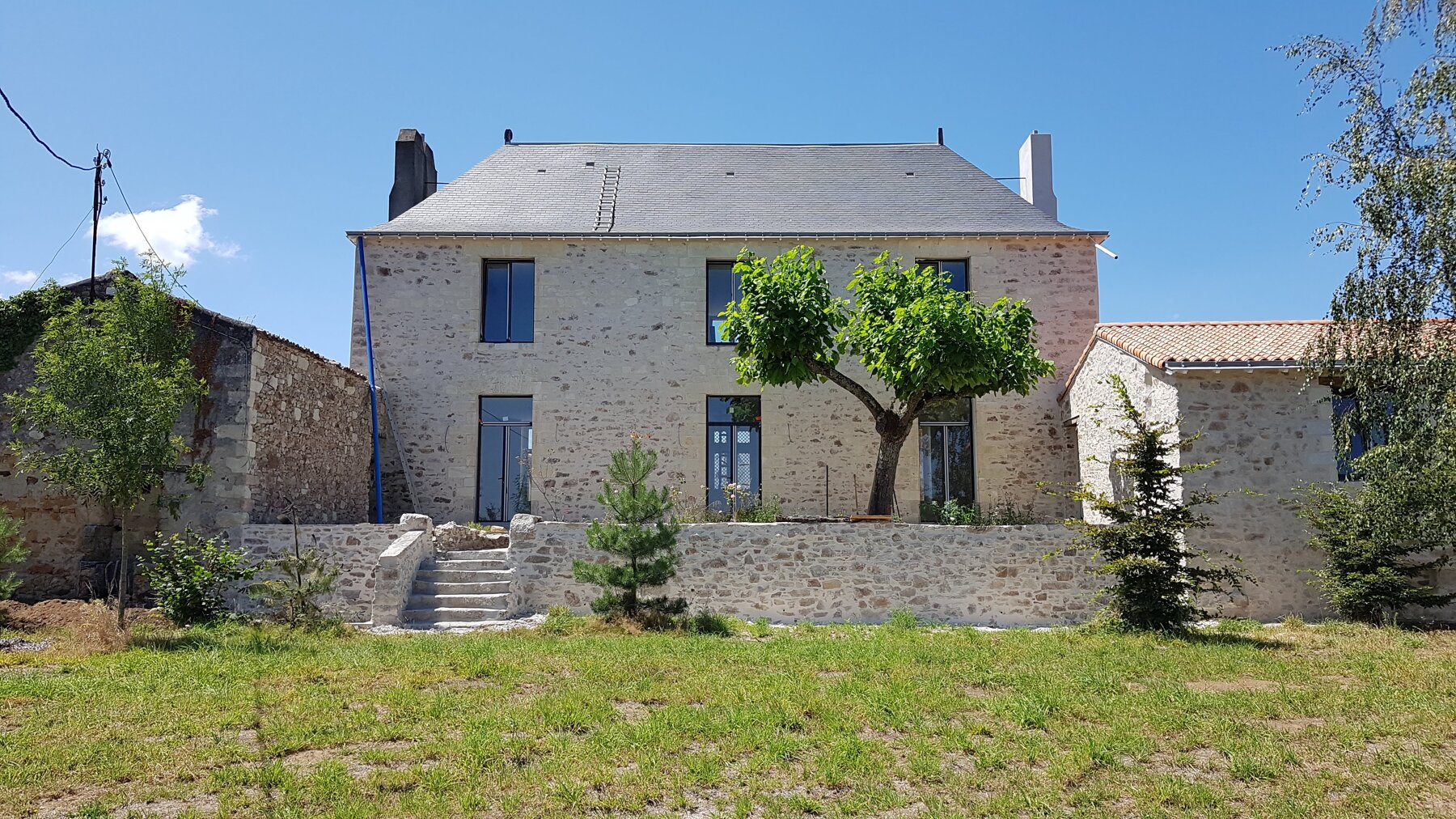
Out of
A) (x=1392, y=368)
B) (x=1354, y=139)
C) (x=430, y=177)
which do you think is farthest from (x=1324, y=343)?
(x=430, y=177)

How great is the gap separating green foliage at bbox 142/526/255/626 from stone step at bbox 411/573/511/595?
6.38ft

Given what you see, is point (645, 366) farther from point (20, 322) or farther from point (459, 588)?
point (20, 322)

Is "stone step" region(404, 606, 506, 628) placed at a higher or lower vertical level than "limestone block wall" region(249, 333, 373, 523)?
lower

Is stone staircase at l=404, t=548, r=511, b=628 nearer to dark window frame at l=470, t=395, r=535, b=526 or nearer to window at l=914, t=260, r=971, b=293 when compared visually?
dark window frame at l=470, t=395, r=535, b=526

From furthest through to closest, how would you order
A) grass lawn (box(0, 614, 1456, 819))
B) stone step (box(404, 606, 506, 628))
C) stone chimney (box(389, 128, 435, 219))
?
1. stone chimney (box(389, 128, 435, 219))
2. stone step (box(404, 606, 506, 628))
3. grass lawn (box(0, 614, 1456, 819))

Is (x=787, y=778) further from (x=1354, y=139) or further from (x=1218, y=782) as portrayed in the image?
(x=1354, y=139)

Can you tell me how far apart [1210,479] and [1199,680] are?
4.21m

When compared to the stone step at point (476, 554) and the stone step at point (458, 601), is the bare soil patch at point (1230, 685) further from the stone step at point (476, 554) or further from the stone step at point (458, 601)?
the stone step at point (476, 554)

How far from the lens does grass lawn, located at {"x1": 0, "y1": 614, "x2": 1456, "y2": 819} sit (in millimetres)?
4293

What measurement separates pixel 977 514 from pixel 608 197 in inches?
309

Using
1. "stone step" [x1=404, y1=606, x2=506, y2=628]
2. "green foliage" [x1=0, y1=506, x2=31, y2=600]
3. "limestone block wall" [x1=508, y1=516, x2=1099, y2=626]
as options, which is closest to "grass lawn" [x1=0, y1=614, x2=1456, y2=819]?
"stone step" [x1=404, y1=606, x2=506, y2=628]

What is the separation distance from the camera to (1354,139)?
310 inches

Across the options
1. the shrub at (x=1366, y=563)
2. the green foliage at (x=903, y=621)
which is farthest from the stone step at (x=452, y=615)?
the shrub at (x=1366, y=563)

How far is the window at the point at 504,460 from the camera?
45.4 feet
